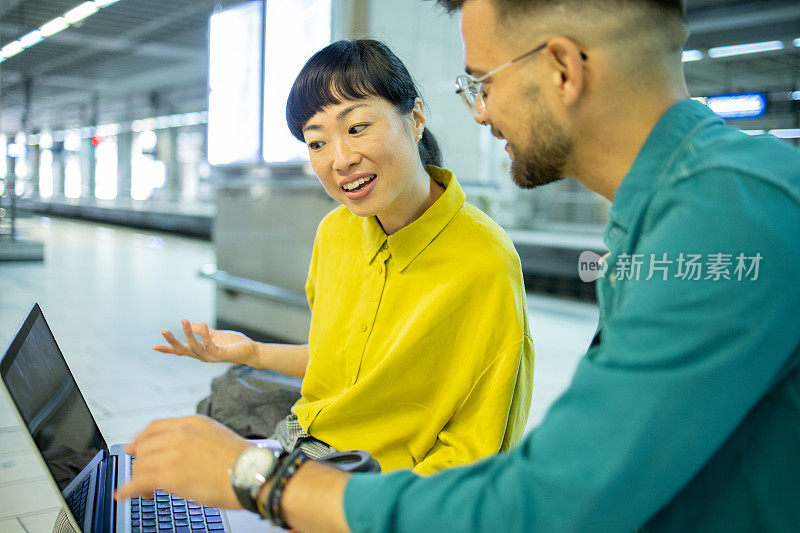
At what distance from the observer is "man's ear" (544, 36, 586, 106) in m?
0.79

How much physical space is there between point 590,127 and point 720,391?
0.35 m

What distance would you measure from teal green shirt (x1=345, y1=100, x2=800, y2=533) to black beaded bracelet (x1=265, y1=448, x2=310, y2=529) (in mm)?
80

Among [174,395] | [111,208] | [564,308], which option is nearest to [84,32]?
[111,208]

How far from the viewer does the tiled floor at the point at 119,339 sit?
2.86 m

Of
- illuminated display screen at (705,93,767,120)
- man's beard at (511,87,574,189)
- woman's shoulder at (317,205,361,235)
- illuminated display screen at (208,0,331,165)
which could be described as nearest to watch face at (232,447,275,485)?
man's beard at (511,87,574,189)

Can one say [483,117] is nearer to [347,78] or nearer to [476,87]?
[476,87]

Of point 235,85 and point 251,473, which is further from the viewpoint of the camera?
point 235,85

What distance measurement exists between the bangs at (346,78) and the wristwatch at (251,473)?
3.01 feet

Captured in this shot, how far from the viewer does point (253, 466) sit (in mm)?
770

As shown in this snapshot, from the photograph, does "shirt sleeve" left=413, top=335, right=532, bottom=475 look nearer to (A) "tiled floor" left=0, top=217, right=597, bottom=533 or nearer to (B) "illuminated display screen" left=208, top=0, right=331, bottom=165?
(A) "tiled floor" left=0, top=217, right=597, bottom=533

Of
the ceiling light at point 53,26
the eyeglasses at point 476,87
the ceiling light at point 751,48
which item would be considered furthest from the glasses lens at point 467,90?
the ceiling light at point 53,26

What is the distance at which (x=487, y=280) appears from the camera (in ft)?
4.51

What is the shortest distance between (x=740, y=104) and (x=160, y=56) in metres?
15.2

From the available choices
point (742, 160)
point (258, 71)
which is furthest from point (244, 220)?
point (742, 160)
